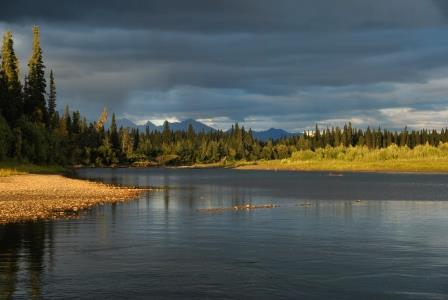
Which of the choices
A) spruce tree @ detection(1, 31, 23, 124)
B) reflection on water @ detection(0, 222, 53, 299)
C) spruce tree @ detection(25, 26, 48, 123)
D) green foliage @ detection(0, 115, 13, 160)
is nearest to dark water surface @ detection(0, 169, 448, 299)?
reflection on water @ detection(0, 222, 53, 299)

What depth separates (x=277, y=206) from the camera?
175 feet

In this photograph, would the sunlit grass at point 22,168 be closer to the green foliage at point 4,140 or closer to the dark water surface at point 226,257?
the green foliage at point 4,140

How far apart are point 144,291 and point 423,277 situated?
1032 centimetres

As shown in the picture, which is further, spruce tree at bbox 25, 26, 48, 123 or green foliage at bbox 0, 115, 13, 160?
spruce tree at bbox 25, 26, 48, 123

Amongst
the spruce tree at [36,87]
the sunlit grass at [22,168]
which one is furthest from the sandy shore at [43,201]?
the spruce tree at [36,87]

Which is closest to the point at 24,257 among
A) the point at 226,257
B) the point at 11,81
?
the point at 226,257

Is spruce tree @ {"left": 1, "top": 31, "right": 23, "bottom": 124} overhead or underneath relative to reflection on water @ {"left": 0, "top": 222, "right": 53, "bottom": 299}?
overhead

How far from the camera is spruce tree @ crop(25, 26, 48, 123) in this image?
5527 inches

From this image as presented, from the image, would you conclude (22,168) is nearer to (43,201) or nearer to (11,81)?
(11,81)

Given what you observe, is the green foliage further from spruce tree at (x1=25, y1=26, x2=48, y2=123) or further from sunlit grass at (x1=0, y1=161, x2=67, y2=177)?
spruce tree at (x1=25, y1=26, x2=48, y2=123)

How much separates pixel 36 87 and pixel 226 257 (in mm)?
127011

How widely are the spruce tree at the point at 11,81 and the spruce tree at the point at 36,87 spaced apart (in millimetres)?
6593

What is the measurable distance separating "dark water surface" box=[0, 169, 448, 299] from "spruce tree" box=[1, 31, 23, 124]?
86.5 m

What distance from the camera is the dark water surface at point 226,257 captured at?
1922 cm
